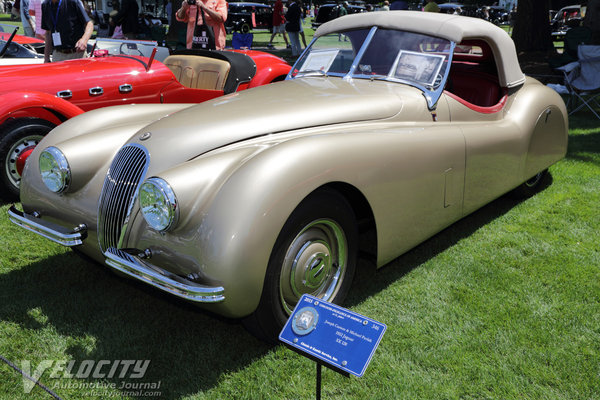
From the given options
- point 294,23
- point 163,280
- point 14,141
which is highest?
point 294,23

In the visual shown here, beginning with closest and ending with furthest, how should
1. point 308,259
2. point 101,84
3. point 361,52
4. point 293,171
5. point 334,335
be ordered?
point 334,335 → point 293,171 → point 308,259 → point 361,52 → point 101,84

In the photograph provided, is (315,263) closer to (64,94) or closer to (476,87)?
(476,87)

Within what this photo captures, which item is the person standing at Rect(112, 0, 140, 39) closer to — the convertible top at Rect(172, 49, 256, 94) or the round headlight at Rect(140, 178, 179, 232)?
the convertible top at Rect(172, 49, 256, 94)

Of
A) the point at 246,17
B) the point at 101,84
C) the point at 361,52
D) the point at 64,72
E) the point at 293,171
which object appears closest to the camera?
the point at 293,171

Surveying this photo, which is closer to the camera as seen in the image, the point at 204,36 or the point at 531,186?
the point at 531,186

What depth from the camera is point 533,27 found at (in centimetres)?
1248

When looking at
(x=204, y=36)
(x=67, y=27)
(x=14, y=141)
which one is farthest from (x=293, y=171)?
(x=67, y=27)

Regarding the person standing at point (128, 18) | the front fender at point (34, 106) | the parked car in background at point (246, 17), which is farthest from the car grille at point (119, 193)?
the parked car in background at point (246, 17)

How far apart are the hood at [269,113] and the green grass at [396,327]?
2.55 ft

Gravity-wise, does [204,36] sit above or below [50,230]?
above

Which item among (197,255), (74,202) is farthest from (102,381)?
(74,202)

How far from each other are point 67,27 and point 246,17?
73.8 feet

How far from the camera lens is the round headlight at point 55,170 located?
279 cm

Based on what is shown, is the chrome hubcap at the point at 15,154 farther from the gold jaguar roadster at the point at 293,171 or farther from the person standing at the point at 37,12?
the person standing at the point at 37,12
